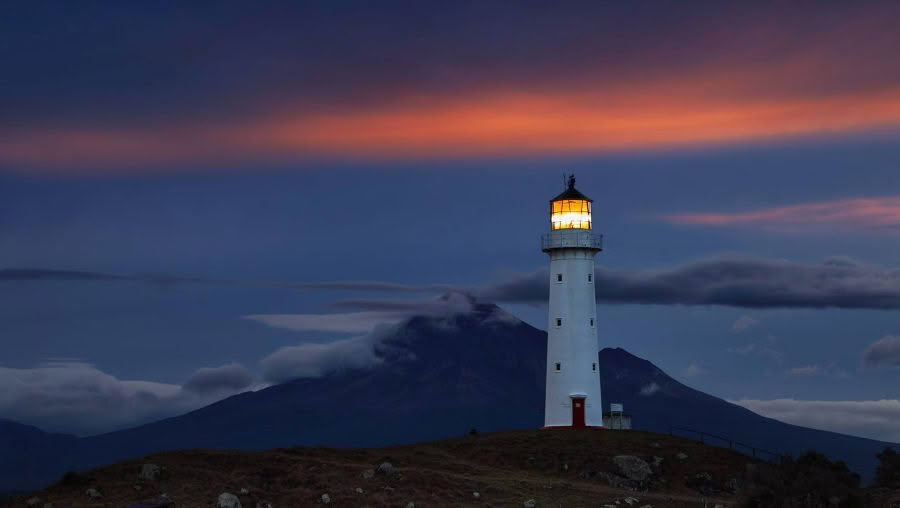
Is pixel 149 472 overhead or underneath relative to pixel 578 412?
underneath

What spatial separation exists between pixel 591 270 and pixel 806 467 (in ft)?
117

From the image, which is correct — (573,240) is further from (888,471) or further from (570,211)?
(888,471)

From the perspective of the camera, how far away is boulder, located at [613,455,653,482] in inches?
3206

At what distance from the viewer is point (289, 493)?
63.7 m

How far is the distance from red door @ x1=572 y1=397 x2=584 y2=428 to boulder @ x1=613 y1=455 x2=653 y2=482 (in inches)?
534

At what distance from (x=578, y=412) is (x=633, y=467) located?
1566 centimetres

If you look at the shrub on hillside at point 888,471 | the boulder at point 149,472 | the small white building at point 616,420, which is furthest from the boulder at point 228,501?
the small white building at point 616,420

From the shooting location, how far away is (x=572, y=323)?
99.5 meters

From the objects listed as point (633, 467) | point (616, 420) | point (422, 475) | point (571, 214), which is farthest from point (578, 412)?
point (422, 475)

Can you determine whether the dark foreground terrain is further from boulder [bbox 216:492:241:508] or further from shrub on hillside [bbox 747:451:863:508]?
boulder [bbox 216:492:241:508]

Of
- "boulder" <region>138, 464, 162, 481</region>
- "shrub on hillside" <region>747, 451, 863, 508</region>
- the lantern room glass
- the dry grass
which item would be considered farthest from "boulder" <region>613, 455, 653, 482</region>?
"boulder" <region>138, 464, 162, 481</region>

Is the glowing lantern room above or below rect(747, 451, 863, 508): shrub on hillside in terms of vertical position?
above

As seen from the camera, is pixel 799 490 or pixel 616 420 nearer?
pixel 799 490

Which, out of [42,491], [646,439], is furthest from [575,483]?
[42,491]
